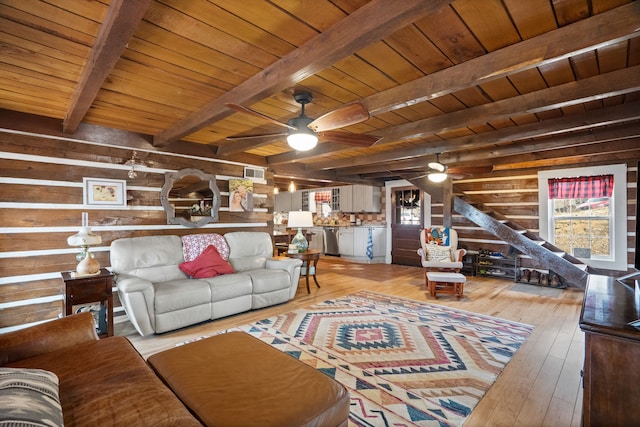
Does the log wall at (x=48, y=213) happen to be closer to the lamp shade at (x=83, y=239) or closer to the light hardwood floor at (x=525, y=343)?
the lamp shade at (x=83, y=239)

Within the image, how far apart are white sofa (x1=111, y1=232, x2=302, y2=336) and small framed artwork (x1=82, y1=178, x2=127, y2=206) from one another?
0.51 metres

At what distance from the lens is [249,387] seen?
54.8 inches

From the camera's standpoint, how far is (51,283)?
3.24 meters

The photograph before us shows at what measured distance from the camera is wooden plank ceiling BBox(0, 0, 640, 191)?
1.57 meters

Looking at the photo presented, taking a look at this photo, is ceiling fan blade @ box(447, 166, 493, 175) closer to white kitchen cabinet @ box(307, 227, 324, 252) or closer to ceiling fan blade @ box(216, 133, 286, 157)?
ceiling fan blade @ box(216, 133, 286, 157)

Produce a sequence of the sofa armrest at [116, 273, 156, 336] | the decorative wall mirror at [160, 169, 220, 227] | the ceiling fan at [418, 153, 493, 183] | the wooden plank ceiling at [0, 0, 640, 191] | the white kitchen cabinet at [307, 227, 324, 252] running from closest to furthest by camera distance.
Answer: the wooden plank ceiling at [0, 0, 640, 191], the sofa armrest at [116, 273, 156, 336], the decorative wall mirror at [160, 169, 220, 227], the ceiling fan at [418, 153, 493, 183], the white kitchen cabinet at [307, 227, 324, 252]

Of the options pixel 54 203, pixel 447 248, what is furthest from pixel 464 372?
pixel 54 203

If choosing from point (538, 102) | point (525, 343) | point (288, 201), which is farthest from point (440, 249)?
point (288, 201)

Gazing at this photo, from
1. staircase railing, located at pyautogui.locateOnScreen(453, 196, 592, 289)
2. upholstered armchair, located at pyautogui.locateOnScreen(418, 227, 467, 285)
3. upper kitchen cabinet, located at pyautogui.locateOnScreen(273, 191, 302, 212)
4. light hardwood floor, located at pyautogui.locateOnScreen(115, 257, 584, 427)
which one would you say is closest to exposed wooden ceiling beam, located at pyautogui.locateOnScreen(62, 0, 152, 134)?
light hardwood floor, located at pyautogui.locateOnScreen(115, 257, 584, 427)

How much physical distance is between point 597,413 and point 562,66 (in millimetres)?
2178

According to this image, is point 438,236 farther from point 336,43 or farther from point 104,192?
point 104,192

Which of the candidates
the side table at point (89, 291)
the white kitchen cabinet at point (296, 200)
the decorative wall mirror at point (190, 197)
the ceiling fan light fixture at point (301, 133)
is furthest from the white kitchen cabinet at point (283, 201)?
the ceiling fan light fixture at point (301, 133)

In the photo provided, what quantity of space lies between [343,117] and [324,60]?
60cm

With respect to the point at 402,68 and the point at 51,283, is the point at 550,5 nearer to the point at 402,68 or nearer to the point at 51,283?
the point at 402,68
